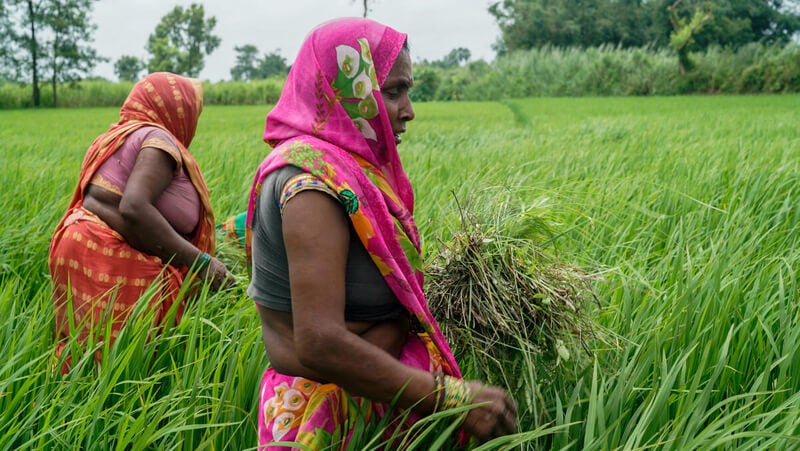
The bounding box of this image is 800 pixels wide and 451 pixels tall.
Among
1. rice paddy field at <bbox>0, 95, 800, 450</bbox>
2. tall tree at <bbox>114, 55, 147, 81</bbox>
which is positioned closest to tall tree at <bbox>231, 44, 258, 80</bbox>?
tall tree at <bbox>114, 55, 147, 81</bbox>

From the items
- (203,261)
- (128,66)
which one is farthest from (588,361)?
(128,66)

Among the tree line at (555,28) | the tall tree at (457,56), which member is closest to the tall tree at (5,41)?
the tree line at (555,28)

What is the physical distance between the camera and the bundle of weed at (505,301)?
1309mm

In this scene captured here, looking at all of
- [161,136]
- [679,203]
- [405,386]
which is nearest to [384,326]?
[405,386]

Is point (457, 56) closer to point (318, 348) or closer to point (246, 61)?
point (246, 61)

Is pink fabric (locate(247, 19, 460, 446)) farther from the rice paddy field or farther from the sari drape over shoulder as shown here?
the sari drape over shoulder

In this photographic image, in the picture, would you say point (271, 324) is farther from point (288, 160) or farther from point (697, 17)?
point (697, 17)

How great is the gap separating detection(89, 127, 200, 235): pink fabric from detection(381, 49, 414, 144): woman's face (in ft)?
3.90

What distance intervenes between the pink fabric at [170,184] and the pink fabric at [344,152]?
1085 mm

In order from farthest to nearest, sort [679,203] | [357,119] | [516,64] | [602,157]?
1. [516,64]
2. [602,157]
3. [679,203]
4. [357,119]

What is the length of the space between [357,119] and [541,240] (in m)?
0.60

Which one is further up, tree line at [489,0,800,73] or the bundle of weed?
tree line at [489,0,800,73]

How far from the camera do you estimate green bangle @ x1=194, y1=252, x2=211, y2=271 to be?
223 centimetres

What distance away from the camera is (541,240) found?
1.58m
